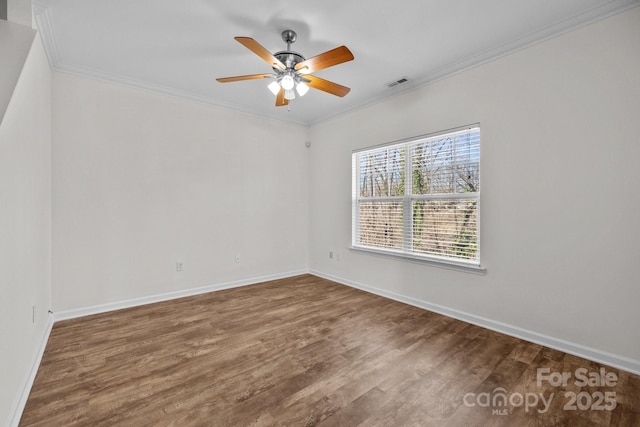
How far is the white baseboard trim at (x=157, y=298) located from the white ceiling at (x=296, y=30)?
8.49ft

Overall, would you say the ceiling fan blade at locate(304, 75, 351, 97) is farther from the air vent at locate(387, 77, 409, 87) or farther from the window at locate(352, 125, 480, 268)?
the window at locate(352, 125, 480, 268)

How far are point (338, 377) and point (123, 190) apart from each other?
3149mm

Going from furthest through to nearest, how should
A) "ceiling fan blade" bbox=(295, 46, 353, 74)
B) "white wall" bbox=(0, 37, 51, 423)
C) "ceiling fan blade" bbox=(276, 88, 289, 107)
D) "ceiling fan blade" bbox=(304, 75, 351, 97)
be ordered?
"ceiling fan blade" bbox=(276, 88, 289, 107), "ceiling fan blade" bbox=(304, 75, 351, 97), "ceiling fan blade" bbox=(295, 46, 353, 74), "white wall" bbox=(0, 37, 51, 423)

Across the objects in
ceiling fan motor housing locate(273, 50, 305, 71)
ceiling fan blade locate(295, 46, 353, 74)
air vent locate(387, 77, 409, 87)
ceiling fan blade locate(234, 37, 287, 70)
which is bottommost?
ceiling fan blade locate(295, 46, 353, 74)

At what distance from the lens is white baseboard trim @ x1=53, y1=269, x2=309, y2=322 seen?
9.91 feet

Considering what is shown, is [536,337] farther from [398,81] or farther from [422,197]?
[398,81]

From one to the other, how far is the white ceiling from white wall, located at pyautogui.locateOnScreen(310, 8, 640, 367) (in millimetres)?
237

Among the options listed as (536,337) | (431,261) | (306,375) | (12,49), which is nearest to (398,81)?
(431,261)

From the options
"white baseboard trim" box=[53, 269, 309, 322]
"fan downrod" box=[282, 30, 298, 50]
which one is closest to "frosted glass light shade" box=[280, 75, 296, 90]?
"fan downrod" box=[282, 30, 298, 50]

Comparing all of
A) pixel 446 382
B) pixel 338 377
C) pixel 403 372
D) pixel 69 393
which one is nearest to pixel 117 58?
pixel 69 393

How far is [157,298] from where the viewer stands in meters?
3.55

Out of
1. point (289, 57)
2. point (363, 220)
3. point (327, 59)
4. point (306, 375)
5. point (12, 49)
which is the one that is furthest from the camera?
point (363, 220)

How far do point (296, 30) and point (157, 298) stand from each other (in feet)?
11.3

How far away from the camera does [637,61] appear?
204cm
